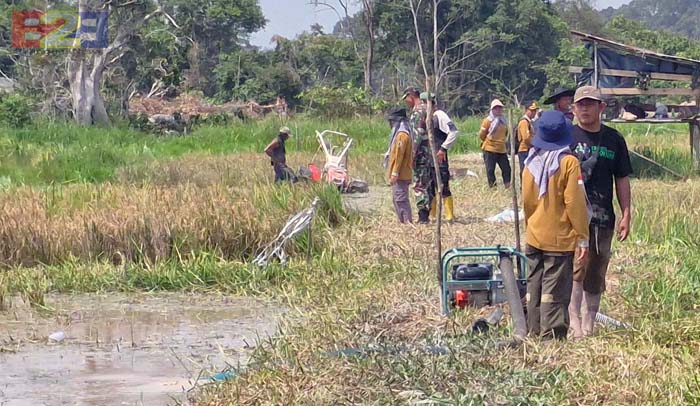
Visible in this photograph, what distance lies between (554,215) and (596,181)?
468 mm

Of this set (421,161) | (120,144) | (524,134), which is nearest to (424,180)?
(421,161)

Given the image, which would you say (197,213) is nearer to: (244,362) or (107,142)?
(244,362)

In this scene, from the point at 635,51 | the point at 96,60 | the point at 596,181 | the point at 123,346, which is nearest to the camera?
the point at 596,181

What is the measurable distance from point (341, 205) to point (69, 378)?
564 centimetres

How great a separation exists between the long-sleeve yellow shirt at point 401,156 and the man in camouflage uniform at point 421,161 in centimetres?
13

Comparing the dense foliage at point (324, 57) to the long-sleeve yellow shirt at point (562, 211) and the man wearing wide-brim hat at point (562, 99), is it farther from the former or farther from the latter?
the long-sleeve yellow shirt at point (562, 211)

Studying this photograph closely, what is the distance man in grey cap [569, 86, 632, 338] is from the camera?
6742 millimetres

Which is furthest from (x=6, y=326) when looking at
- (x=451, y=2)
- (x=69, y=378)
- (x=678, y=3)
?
(x=678, y=3)

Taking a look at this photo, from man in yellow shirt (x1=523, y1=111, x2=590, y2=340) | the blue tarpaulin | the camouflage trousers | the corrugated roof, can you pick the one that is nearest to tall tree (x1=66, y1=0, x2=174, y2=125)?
the blue tarpaulin

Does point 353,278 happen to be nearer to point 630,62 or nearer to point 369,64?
point 630,62

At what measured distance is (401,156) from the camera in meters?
11.9

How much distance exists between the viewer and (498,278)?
25.3 ft

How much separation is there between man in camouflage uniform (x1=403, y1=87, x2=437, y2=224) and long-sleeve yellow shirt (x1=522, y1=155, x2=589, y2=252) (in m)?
5.45
